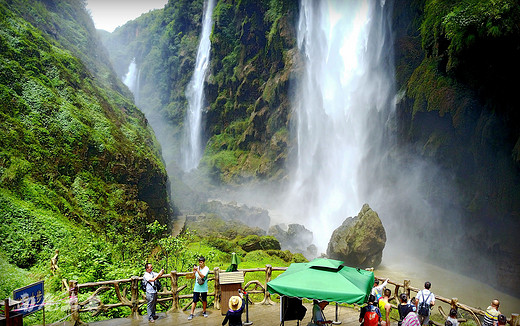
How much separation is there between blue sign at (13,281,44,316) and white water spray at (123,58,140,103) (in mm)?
91895

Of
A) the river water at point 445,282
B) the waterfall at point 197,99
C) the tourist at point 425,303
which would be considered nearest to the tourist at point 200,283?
the tourist at point 425,303

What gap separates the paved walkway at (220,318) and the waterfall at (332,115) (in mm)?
22639

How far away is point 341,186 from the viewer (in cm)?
4416

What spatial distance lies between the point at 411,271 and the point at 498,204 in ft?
25.4

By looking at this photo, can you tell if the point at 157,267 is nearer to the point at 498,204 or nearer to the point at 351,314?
the point at 351,314

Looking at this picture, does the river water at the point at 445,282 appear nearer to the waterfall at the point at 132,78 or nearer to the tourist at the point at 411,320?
the tourist at the point at 411,320

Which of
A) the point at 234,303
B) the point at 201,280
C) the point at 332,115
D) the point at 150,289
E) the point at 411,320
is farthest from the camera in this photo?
the point at 332,115

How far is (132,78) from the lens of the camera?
9781 centimetres

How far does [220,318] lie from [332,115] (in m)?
44.0

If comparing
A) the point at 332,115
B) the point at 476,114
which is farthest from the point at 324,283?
the point at 332,115

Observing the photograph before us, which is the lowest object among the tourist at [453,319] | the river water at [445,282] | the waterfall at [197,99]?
the river water at [445,282]

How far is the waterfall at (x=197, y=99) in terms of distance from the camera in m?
69.8

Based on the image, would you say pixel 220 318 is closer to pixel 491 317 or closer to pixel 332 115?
pixel 491 317

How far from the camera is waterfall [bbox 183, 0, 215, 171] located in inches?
2746
